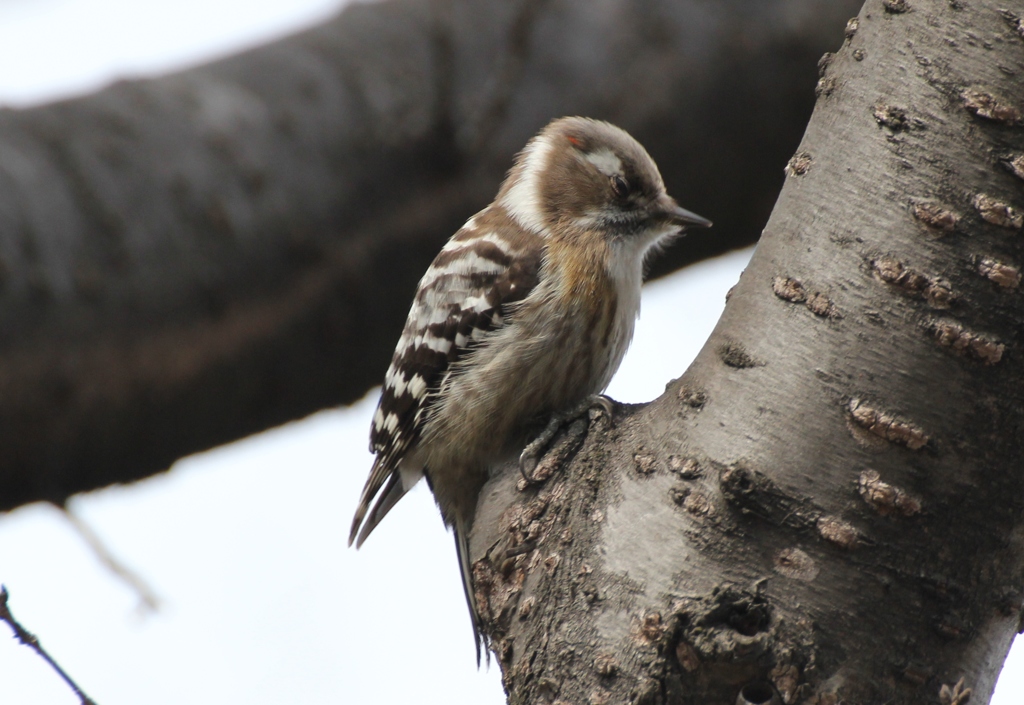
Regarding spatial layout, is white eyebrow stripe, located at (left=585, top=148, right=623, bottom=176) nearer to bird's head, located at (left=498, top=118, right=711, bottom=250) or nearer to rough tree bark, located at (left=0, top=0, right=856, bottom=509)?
bird's head, located at (left=498, top=118, right=711, bottom=250)

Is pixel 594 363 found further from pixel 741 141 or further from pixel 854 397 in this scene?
pixel 741 141

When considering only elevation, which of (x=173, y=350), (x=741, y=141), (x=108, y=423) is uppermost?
(x=741, y=141)

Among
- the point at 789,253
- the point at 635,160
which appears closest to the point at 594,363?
the point at 635,160

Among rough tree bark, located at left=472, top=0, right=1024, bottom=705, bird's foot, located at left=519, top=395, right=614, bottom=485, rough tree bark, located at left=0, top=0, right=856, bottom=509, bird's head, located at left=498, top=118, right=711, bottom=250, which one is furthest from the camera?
bird's head, located at left=498, top=118, right=711, bottom=250

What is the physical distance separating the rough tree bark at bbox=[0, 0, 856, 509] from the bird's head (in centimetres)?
54

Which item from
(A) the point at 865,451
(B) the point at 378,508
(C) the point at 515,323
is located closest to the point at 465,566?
(B) the point at 378,508

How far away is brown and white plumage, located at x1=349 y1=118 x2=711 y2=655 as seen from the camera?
12.1 feet

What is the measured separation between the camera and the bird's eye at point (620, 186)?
4414 millimetres

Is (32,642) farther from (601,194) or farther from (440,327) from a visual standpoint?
(601,194)

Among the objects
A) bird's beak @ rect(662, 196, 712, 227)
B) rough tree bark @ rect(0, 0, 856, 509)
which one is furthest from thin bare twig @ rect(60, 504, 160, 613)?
bird's beak @ rect(662, 196, 712, 227)

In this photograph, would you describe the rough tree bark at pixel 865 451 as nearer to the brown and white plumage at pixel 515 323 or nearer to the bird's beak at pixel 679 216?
the brown and white plumage at pixel 515 323

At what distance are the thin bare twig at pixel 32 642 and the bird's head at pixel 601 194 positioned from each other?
2.55 meters

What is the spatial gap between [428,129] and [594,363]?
1.69 m

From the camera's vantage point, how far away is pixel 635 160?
4.42 m
